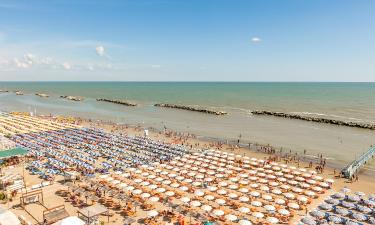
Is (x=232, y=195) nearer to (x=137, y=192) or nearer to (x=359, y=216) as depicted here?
(x=137, y=192)

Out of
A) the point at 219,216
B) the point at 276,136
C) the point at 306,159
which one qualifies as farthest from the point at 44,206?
the point at 276,136

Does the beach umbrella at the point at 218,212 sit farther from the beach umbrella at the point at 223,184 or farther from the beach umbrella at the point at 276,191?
the beach umbrella at the point at 276,191

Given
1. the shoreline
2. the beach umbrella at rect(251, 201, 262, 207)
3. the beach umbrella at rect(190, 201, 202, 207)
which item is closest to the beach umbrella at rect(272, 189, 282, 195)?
the beach umbrella at rect(251, 201, 262, 207)

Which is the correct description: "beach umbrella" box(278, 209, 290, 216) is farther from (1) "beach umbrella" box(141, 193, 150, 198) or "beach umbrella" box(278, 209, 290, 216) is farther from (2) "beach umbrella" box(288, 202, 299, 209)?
(1) "beach umbrella" box(141, 193, 150, 198)

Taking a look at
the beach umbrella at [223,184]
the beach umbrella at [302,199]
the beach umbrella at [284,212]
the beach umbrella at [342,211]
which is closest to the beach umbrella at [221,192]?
the beach umbrella at [223,184]

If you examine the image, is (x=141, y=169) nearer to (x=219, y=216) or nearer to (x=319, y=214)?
(x=219, y=216)

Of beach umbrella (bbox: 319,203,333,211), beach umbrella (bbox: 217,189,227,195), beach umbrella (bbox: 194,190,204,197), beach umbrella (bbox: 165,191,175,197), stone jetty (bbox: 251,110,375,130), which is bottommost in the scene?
beach umbrella (bbox: 319,203,333,211)

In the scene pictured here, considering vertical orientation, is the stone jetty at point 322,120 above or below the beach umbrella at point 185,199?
above

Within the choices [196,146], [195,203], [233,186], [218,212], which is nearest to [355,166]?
[233,186]

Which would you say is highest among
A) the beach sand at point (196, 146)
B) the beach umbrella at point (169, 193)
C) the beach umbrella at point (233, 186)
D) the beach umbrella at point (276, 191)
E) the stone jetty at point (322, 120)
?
the stone jetty at point (322, 120)

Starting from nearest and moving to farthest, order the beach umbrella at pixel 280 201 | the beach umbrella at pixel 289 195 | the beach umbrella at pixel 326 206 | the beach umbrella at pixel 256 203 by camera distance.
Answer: the beach umbrella at pixel 256 203 → the beach umbrella at pixel 326 206 → the beach umbrella at pixel 280 201 → the beach umbrella at pixel 289 195

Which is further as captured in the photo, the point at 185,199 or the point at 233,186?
the point at 233,186

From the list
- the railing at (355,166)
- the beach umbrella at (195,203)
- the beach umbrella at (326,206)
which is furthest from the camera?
the railing at (355,166)
